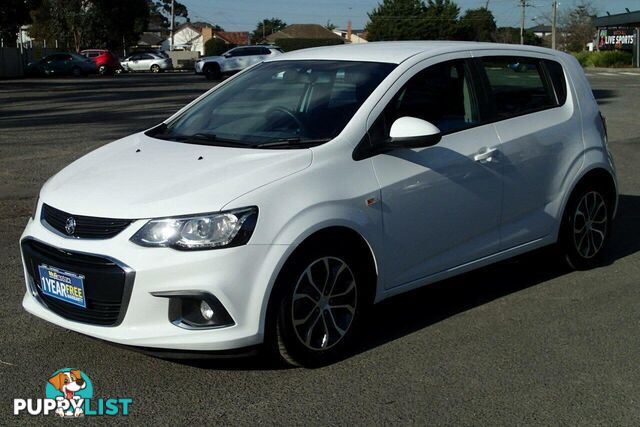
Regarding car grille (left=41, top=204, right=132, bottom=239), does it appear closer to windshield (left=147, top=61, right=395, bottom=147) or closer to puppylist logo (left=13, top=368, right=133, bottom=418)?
puppylist logo (left=13, top=368, right=133, bottom=418)

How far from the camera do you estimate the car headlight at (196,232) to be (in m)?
4.22

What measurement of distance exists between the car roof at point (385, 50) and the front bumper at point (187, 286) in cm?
172

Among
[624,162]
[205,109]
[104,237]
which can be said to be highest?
[205,109]

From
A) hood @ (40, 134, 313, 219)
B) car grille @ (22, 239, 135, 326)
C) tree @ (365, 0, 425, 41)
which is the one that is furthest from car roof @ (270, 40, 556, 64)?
tree @ (365, 0, 425, 41)

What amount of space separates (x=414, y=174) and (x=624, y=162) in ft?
28.4

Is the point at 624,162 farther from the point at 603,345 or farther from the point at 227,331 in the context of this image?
the point at 227,331

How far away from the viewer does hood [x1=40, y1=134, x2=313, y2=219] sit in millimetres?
4312

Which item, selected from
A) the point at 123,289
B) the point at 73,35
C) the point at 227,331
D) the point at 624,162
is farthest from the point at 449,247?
the point at 73,35

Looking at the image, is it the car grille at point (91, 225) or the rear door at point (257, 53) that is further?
the rear door at point (257, 53)

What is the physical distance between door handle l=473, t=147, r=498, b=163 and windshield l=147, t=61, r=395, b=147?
783 mm

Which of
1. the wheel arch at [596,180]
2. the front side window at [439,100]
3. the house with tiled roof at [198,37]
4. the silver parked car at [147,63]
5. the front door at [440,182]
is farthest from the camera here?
the house with tiled roof at [198,37]

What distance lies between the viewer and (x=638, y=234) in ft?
26.3

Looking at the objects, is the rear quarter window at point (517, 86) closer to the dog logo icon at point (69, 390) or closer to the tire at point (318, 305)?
the tire at point (318, 305)

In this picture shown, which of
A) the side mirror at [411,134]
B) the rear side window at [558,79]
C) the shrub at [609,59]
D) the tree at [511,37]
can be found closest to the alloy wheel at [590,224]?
the rear side window at [558,79]
